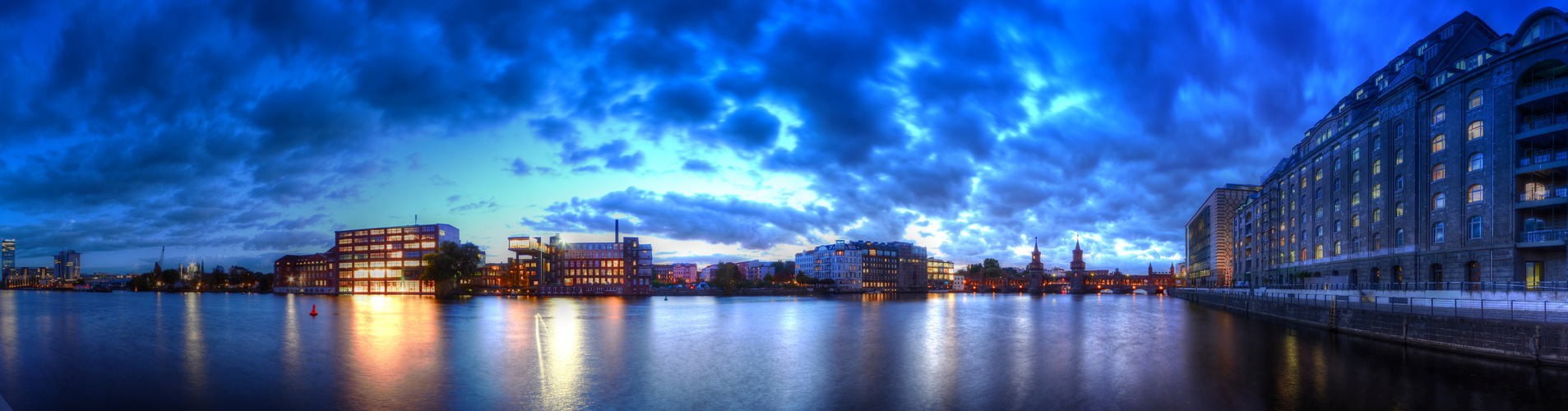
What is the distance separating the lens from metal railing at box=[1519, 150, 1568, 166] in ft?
140

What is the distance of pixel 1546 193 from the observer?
144ft

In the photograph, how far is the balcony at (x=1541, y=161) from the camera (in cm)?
4262

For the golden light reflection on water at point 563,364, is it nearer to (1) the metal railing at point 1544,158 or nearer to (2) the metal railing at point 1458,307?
(2) the metal railing at point 1458,307

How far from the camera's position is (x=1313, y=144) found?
7862cm

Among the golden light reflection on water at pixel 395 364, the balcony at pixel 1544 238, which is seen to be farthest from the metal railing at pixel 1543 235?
the golden light reflection on water at pixel 395 364

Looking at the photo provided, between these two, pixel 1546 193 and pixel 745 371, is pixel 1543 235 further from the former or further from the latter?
pixel 745 371

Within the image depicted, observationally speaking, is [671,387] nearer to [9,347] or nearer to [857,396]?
[857,396]

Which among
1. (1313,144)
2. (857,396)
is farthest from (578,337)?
(1313,144)

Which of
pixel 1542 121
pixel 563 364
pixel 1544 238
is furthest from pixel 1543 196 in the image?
pixel 563 364

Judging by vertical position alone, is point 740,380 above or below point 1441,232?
below

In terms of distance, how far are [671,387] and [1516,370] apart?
31.8 meters

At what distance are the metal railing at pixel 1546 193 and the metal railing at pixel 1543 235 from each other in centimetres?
207

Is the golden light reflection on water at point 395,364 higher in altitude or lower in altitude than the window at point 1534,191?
lower

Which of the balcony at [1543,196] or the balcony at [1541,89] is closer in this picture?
the balcony at [1541,89]
